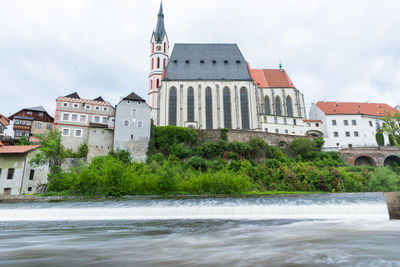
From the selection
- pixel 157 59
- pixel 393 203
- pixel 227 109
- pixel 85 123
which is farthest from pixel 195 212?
pixel 157 59

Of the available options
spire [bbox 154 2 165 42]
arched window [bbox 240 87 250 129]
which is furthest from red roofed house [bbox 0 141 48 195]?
spire [bbox 154 2 165 42]

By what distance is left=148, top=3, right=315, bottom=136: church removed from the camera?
47.2 m

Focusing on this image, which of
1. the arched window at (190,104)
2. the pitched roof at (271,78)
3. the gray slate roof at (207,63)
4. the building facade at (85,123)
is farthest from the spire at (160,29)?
the building facade at (85,123)

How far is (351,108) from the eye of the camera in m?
48.6

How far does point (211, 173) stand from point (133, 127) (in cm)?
1369

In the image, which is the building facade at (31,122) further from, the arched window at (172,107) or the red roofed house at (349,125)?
the red roofed house at (349,125)

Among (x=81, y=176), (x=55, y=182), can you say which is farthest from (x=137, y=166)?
(x=55, y=182)

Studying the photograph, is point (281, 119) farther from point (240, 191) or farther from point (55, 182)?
point (55, 182)

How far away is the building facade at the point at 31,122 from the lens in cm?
4515

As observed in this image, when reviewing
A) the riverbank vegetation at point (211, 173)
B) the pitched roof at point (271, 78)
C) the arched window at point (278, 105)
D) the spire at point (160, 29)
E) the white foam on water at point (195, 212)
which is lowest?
the white foam on water at point (195, 212)

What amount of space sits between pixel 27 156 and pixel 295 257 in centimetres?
3164

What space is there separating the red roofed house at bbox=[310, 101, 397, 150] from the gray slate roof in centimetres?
1638

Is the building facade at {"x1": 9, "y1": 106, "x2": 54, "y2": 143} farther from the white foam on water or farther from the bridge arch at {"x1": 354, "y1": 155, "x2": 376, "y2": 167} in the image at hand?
the bridge arch at {"x1": 354, "y1": 155, "x2": 376, "y2": 167}

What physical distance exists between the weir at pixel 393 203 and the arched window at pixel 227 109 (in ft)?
127
